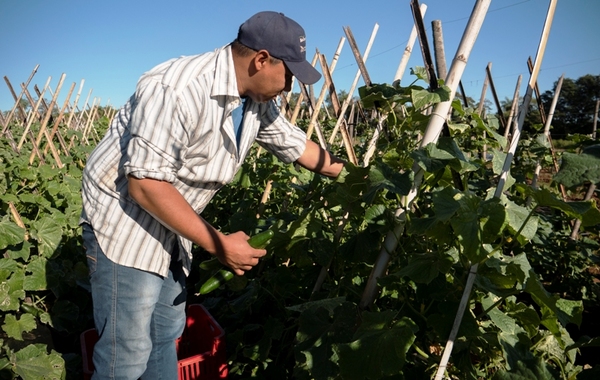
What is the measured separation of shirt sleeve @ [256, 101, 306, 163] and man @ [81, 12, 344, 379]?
0.45ft

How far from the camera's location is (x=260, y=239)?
186 cm

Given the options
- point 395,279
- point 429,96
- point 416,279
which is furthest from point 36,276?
point 429,96

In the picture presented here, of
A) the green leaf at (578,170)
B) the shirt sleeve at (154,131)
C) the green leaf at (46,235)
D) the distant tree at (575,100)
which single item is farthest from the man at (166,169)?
the distant tree at (575,100)

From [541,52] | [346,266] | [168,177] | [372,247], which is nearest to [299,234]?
[372,247]

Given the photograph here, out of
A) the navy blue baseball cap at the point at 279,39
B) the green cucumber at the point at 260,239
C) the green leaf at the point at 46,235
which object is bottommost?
the green leaf at the point at 46,235

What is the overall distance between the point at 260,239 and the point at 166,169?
498mm

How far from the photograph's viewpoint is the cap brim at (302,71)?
1.60 meters

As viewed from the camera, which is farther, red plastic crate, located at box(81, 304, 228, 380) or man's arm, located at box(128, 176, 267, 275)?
red plastic crate, located at box(81, 304, 228, 380)

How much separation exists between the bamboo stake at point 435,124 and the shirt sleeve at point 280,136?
665 mm

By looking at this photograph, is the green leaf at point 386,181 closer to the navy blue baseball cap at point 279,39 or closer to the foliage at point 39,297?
the navy blue baseball cap at point 279,39

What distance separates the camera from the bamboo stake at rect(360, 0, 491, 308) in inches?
58.0

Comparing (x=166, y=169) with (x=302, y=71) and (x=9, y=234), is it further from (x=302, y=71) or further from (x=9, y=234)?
(x=9, y=234)

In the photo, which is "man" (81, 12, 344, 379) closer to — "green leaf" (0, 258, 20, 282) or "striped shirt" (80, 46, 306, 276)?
"striped shirt" (80, 46, 306, 276)

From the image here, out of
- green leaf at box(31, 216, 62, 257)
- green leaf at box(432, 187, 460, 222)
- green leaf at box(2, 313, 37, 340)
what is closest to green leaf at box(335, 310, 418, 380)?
green leaf at box(432, 187, 460, 222)
